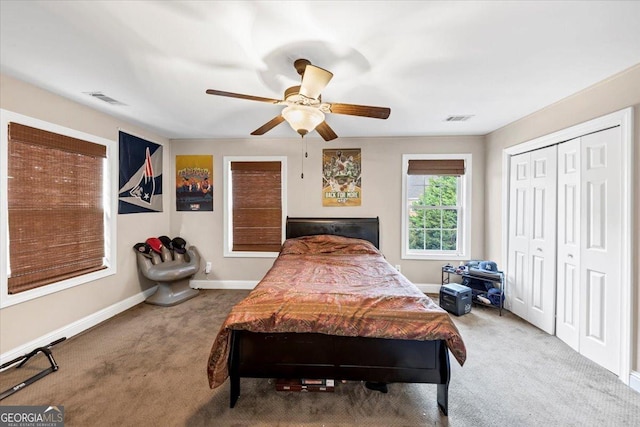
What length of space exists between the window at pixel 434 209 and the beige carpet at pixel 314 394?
5.43 ft

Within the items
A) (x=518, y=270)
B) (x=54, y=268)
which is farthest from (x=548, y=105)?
(x=54, y=268)

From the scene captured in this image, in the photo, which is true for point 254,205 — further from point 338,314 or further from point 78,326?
point 338,314

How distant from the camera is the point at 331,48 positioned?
1789 millimetres

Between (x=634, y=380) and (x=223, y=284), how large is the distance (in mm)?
4608

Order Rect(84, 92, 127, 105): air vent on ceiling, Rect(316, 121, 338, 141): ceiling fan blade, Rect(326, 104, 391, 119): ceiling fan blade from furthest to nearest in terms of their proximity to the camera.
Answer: Rect(84, 92, 127, 105): air vent on ceiling → Rect(316, 121, 338, 141): ceiling fan blade → Rect(326, 104, 391, 119): ceiling fan blade

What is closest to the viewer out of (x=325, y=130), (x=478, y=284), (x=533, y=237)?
(x=325, y=130)

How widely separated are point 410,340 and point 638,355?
1.88 metres

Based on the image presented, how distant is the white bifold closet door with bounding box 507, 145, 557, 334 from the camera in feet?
9.26

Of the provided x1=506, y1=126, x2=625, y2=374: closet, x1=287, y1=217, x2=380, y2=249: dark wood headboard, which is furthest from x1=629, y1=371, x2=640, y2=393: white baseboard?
x1=287, y1=217, x2=380, y2=249: dark wood headboard

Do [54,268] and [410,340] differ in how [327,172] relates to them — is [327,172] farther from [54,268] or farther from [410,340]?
[54,268]

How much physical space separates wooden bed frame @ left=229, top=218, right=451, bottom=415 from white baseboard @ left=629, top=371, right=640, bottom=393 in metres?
1.56

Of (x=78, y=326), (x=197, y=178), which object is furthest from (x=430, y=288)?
(x=78, y=326)

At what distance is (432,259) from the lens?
407 centimetres

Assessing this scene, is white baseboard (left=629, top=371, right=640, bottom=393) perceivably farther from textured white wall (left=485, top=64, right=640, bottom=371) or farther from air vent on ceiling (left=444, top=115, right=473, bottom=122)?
air vent on ceiling (left=444, top=115, right=473, bottom=122)
